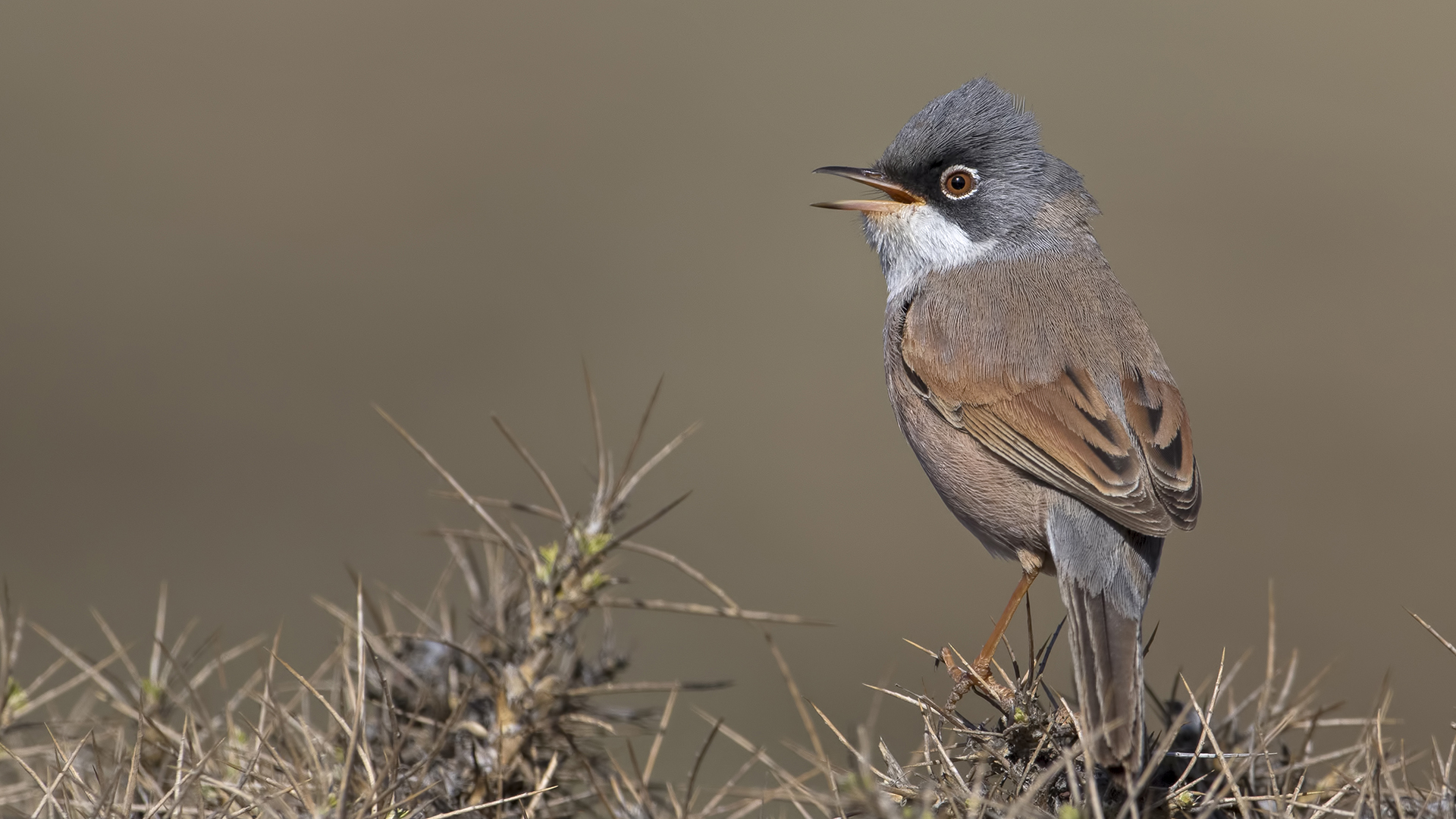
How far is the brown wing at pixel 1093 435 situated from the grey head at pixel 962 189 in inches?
26.6

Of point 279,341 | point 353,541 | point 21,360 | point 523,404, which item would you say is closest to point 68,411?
point 21,360

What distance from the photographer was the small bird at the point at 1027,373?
3.40 m

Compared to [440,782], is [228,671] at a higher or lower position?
lower

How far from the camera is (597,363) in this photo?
1239 centimetres

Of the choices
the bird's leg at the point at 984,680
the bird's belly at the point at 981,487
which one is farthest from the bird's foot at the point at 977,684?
the bird's belly at the point at 981,487

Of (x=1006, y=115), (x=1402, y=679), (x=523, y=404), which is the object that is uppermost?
Result: (x=1006, y=115)

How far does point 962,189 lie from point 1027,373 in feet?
3.19

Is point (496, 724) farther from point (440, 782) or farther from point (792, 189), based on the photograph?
point (792, 189)

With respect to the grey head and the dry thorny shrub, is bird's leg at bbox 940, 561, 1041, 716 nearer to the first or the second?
the dry thorny shrub

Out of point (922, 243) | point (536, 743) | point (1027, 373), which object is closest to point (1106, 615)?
point (1027, 373)

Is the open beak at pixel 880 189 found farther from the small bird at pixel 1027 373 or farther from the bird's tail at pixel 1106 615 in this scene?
the bird's tail at pixel 1106 615

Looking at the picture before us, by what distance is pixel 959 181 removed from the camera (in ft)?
14.7

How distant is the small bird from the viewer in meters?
3.40

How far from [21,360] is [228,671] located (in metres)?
5.59
